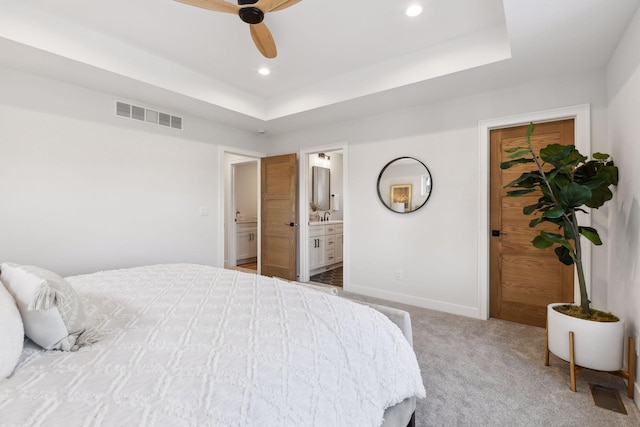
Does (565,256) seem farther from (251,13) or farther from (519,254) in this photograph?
(251,13)

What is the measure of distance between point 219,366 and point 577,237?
93.5 inches

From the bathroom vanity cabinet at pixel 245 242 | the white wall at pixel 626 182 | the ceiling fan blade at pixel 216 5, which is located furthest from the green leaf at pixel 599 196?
the bathroom vanity cabinet at pixel 245 242

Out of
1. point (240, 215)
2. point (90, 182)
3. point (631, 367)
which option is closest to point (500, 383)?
point (631, 367)

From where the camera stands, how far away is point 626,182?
1.96m

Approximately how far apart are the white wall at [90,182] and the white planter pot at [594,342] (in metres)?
3.75

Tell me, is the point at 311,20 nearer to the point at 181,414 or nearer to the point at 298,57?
the point at 298,57

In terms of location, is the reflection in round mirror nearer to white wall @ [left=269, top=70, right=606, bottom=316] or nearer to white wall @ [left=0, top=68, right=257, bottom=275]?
white wall @ [left=269, top=70, right=606, bottom=316]

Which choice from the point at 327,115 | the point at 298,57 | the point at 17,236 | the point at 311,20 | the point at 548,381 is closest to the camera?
the point at 548,381

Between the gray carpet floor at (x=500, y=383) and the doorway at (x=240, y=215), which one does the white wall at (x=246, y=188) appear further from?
the gray carpet floor at (x=500, y=383)

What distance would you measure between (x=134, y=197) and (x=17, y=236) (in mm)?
980

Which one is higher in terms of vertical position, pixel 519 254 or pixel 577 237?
pixel 577 237

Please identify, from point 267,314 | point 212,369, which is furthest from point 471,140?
point 212,369

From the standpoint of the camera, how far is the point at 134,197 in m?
3.24

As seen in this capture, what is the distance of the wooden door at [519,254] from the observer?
9.05 feet
